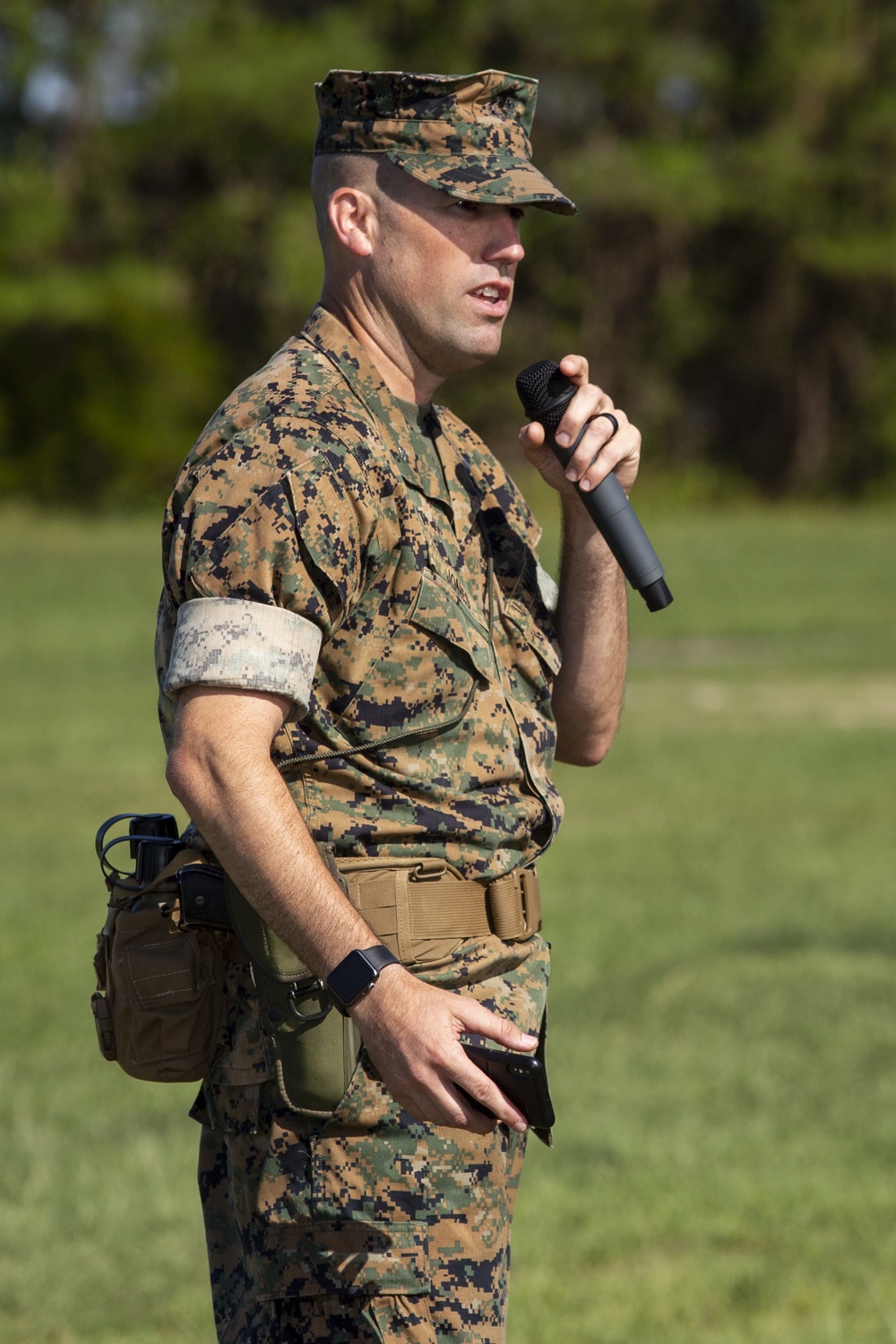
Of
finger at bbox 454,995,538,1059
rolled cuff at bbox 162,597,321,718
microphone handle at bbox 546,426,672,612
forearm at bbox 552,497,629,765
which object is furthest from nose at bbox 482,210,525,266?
finger at bbox 454,995,538,1059

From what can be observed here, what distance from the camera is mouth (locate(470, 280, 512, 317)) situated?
2.46m

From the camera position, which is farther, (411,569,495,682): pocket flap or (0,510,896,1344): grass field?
(0,510,896,1344): grass field

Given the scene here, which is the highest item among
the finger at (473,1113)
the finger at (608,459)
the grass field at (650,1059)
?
the finger at (608,459)

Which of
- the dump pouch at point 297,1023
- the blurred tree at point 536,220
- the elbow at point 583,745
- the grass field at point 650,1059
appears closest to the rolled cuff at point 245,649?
the dump pouch at point 297,1023

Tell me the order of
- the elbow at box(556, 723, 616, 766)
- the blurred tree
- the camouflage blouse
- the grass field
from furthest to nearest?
the blurred tree → the grass field → the elbow at box(556, 723, 616, 766) → the camouflage blouse

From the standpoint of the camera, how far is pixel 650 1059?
593 cm

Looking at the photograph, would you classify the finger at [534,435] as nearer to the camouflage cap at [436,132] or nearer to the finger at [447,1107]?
the camouflage cap at [436,132]

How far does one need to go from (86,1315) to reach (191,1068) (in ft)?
6.24

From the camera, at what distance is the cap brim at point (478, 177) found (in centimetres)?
238

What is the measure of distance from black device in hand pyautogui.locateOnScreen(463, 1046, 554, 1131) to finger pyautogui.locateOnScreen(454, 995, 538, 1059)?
13 mm

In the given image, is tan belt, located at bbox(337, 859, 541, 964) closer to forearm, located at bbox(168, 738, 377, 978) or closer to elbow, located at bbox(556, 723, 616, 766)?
forearm, located at bbox(168, 738, 377, 978)

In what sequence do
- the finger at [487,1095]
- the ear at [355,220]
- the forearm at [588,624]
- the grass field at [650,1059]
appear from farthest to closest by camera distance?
the grass field at [650,1059] < the forearm at [588,624] < the ear at [355,220] < the finger at [487,1095]

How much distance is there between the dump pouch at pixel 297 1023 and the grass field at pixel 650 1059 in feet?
6.11

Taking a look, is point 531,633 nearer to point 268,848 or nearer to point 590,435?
point 590,435
